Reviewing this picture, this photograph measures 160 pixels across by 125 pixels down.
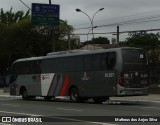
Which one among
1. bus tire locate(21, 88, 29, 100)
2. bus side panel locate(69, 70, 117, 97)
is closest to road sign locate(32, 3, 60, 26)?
bus tire locate(21, 88, 29, 100)

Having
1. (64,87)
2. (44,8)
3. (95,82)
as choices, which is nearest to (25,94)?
(64,87)

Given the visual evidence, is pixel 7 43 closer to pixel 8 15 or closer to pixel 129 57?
pixel 8 15

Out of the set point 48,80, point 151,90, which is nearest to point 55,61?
point 48,80

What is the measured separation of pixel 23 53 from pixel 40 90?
35629 mm

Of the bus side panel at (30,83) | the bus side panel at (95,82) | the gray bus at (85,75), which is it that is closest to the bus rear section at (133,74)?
the gray bus at (85,75)

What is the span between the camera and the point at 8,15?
75438 millimetres

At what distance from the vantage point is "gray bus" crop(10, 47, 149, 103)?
89.9 ft

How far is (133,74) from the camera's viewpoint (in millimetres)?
27531

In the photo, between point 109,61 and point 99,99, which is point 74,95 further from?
point 109,61

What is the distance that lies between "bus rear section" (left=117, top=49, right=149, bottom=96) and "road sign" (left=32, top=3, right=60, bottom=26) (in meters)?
13.4

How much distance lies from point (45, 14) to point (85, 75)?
38.1 ft

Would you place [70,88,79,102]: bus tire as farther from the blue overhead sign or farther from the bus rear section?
the blue overhead sign

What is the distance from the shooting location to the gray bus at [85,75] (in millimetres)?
27391

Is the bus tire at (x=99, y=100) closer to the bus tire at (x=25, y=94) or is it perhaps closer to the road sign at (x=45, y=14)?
the bus tire at (x=25, y=94)
